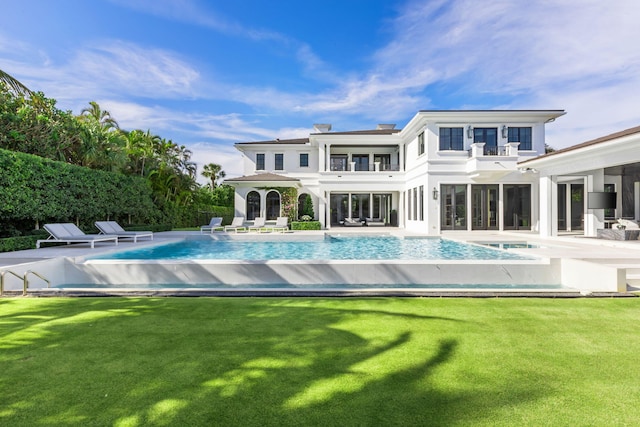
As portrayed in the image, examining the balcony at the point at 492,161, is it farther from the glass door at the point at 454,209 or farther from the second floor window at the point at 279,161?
the second floor window at the point at 279,161

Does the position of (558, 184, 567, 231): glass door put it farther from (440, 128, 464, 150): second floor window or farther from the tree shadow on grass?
the tree shadow on grass

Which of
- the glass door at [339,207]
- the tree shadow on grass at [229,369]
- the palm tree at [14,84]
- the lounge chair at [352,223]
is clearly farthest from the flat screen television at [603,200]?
the palm tree at [14,84]

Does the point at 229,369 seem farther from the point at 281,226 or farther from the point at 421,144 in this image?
the point at 421,144

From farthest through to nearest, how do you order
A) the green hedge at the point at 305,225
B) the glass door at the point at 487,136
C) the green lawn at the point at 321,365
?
1. the green hedge at the point at 305,225
2. the glass door at the point at 487,136
3. the green lawn at the point at 321,365

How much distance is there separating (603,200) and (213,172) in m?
47.3

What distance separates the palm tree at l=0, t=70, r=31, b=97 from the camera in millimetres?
15311

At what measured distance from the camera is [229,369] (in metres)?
3.38

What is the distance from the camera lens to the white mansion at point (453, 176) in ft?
52.6

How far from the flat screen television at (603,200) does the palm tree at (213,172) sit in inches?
1844

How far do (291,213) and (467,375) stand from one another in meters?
23.7

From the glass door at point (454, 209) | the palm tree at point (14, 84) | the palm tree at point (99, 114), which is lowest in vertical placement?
the glass door at point (454, 209)

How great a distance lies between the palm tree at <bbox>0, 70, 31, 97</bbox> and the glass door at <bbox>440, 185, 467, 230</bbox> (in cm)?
2183

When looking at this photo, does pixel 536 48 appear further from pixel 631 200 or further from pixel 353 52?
pixel 353 52

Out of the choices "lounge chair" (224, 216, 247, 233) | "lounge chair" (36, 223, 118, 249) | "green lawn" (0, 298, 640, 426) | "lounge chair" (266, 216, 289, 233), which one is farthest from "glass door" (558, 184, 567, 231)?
"lounge chair" (36, 223, 118, 249)
